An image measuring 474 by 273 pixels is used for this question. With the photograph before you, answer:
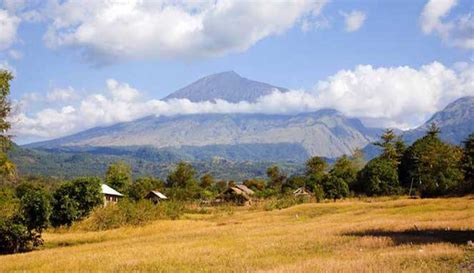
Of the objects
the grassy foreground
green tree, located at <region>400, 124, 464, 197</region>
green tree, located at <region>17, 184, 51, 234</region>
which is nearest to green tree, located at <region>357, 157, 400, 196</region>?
green tree, located at <region>400, 124, 464, 197</region>

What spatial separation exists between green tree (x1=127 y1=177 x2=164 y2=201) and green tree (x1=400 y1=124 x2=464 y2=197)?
187 ft

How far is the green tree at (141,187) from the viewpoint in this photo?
121 metres

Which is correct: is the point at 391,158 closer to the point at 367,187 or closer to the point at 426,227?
the point at 367,187

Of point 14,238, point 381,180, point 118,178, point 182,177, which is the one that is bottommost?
point 14,238

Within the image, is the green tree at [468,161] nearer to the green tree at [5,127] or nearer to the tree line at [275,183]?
the tree line at [275,183]

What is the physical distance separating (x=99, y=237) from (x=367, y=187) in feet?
219

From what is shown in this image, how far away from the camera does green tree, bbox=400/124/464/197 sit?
85.2m

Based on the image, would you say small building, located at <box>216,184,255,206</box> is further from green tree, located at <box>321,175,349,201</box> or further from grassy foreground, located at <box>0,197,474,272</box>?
grassy foreground, located at <box>0,197,474,272</box>

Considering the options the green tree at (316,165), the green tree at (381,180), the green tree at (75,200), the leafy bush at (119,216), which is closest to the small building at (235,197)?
the green tree at (381,180)

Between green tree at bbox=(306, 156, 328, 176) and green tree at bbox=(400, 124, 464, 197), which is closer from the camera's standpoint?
green tree at bbox=(400, 124, 464, 197)

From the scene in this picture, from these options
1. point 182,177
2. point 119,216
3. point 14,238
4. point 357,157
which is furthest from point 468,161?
point 182,177

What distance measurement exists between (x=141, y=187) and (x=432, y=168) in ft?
231

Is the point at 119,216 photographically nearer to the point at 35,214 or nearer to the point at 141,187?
the point at 35,214

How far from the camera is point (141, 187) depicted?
12950cm
